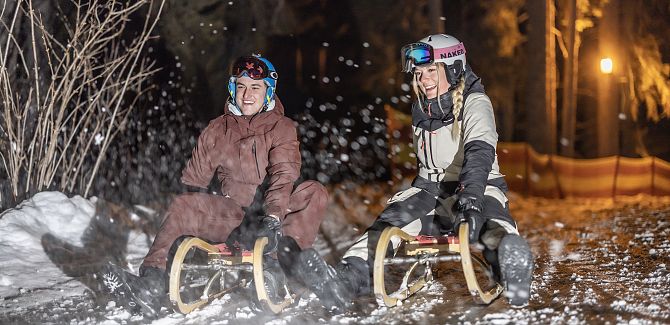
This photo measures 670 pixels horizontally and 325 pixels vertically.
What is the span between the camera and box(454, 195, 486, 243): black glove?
15.1 feet

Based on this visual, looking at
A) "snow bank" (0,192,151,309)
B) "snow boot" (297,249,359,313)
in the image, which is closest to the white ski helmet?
"snow boot" (297,249,359,313)

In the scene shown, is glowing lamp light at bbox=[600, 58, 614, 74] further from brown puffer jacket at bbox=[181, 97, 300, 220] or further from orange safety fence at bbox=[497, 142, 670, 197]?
brown puffer jacket at bbox=[181, 97, 300, 220]

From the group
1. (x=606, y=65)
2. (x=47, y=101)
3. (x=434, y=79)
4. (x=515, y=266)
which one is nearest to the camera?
(x=515, y=266)

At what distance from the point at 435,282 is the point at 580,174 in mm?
9726

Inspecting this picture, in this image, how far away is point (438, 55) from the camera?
16.7 ft

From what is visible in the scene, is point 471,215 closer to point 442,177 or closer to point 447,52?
point 442,177

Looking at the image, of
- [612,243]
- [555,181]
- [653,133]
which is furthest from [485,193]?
[653,133]

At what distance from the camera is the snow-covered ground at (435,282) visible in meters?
4.74

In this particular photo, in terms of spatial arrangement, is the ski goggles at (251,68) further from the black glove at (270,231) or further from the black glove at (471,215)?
the black glove at (471,215)

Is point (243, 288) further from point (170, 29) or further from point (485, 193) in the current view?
point (170, 29)

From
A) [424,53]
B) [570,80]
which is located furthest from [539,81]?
[424,53]

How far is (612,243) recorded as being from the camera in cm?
754

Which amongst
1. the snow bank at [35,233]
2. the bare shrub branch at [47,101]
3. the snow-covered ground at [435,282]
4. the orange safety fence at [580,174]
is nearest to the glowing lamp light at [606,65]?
the orange safety fence at [580,174]

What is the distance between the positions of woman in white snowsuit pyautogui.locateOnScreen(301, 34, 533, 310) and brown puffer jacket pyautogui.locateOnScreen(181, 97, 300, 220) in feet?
2.44
